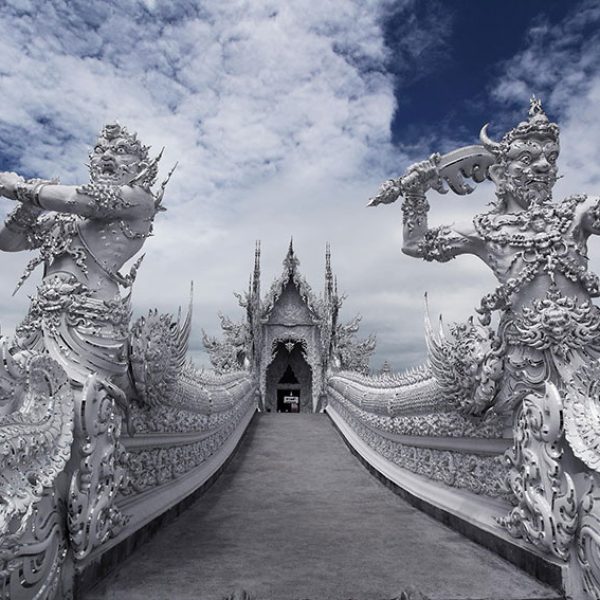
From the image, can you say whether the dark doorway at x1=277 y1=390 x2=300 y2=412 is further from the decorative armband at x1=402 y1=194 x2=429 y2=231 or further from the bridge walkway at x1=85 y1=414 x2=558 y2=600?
the decorative armband at x1=402 y1=194 x2=429 y2=231

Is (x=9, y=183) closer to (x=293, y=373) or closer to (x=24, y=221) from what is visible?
(x=24, y=221)

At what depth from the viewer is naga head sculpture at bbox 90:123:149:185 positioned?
116 inches

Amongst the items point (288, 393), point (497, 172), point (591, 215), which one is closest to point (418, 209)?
point (497, 172)

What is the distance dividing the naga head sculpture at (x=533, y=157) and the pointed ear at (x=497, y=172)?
0.08 metres

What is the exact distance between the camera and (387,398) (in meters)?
5.30


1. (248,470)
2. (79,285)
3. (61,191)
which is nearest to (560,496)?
(79,285)

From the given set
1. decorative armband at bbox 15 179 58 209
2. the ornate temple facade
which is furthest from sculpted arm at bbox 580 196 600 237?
the ornate temple facade

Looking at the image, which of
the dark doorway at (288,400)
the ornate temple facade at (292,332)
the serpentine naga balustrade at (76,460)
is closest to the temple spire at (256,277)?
the ornate temple facade at (292,332)

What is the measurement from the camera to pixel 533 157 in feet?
9.89

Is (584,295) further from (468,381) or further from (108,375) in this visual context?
(108,375)

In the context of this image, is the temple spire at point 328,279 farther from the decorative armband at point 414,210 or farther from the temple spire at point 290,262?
the decorative armband at point 414,210

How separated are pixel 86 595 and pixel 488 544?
221 centimetres

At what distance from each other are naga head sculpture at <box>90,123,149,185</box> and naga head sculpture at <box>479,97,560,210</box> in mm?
2274

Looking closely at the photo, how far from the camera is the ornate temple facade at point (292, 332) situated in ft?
48.3
